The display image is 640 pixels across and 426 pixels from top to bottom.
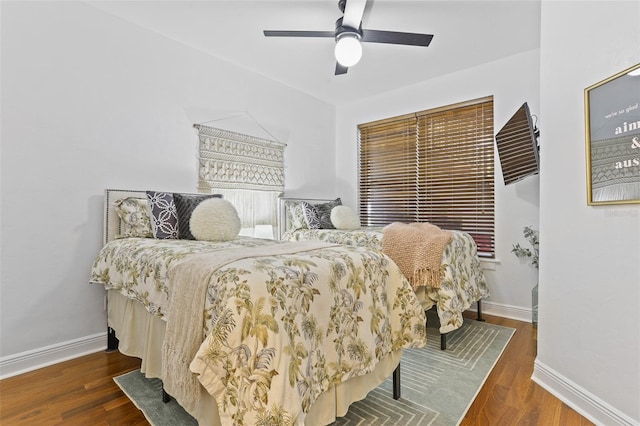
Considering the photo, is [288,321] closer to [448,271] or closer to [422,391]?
[422,391]

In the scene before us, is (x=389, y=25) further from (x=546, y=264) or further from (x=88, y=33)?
(x=88, y=33)

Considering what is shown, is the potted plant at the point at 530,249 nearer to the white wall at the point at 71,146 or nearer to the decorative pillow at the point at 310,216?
the decorative pillow at the point at 310,216

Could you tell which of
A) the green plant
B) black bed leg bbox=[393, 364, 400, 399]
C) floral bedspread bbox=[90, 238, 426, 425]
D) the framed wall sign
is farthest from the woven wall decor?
the framed wall sign

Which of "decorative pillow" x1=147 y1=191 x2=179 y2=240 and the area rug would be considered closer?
the area rug

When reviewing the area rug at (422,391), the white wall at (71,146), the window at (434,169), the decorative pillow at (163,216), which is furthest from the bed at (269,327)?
the window at (434,169)

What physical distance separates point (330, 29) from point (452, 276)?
7.82 feet

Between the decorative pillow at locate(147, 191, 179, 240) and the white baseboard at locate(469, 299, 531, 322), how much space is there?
3095mm

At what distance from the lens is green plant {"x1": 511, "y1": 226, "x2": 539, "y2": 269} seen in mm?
3020

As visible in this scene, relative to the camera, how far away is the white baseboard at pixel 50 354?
6.65 ft

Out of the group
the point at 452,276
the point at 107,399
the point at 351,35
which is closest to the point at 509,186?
the point at 452,276

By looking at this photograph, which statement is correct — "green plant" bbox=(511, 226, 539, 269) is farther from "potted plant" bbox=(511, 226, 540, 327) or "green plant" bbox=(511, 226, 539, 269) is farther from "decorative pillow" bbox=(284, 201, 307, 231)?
"decorative pillow" bbox=(284, 201, 307, 231)

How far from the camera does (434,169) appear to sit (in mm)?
3865

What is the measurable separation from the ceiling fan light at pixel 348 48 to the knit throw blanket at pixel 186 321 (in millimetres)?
1659

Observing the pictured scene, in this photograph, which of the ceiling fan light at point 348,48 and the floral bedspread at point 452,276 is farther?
the floral bedspread at point 452,276
